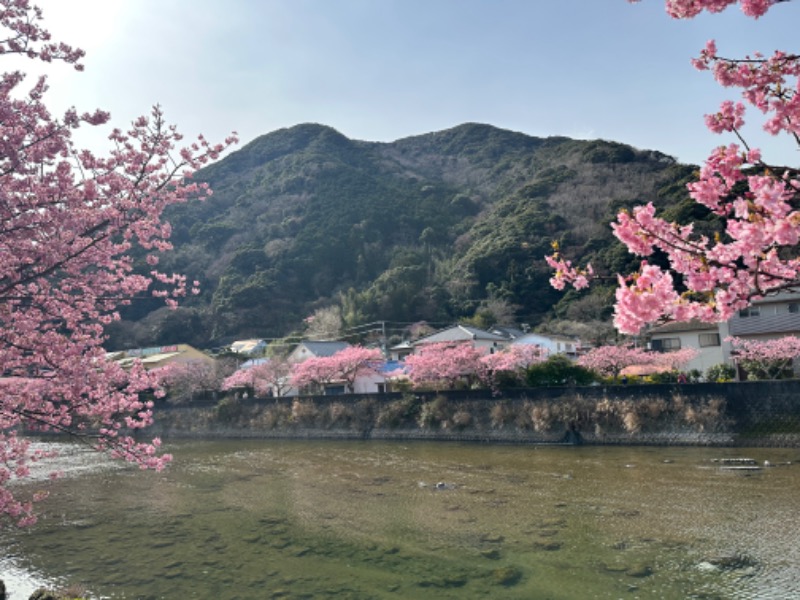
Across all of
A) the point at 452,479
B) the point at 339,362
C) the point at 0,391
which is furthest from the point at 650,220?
the point at 339,362

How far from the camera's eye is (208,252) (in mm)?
79688

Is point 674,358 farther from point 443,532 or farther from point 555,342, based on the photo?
point 443,532

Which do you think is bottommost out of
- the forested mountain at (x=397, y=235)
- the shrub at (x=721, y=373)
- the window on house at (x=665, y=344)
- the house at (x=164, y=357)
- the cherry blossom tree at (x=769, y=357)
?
the shrub at (x=721, y=373)

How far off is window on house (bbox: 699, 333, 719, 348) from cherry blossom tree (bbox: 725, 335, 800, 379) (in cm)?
234

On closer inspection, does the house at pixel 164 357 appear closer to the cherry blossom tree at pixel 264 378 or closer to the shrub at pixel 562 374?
the cherry blossom tree at pixel 264 378

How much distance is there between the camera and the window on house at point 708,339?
2552 centimetres

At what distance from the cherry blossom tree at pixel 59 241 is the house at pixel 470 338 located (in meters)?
27.1

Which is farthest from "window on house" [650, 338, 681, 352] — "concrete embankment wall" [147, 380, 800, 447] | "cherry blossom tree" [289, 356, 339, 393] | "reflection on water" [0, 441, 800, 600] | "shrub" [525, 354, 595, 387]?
"cherry blossom tree" [289, 356, 339, 393]

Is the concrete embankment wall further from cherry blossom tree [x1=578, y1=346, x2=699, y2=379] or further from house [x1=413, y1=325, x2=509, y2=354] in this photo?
house [x1=413, y1=325, x2=509, y2=354]

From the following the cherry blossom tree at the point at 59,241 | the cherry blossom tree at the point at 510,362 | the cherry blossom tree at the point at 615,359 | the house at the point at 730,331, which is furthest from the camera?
the cherry blossom tree at the point at 510,362

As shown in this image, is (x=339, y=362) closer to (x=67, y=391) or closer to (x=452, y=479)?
(x=452, y=479)

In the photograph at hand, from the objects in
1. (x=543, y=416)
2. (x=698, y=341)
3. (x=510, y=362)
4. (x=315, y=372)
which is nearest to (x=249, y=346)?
(x=315, y=372)

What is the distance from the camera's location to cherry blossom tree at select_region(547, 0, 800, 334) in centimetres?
326

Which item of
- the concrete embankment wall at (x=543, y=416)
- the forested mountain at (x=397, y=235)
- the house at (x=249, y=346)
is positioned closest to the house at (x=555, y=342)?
the forested mountain at (x=397, y=235)
